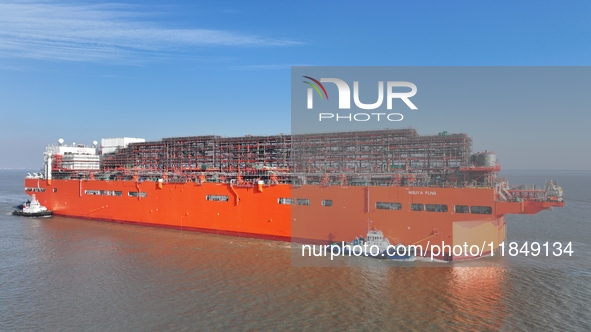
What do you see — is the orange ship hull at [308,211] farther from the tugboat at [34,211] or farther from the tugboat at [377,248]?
the tugboat at [34,211]

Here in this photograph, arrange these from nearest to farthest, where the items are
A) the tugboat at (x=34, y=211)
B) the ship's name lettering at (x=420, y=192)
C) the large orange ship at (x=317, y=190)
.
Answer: the large orange ship at (x=317, y=190)
the ship's name lettering at (x=420, y=192)
the tugboat at (x=34, y=211)

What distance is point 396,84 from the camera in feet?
60.8

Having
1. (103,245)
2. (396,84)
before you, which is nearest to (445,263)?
(396,84)

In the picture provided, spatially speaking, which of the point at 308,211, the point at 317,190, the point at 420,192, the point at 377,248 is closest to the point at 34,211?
the point at 308,211

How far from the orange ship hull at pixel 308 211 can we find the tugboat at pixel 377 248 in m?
0.54

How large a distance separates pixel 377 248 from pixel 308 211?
15.3 ft

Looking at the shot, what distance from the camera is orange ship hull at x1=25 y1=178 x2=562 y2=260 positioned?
18750 mm

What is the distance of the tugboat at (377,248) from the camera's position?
18978mm

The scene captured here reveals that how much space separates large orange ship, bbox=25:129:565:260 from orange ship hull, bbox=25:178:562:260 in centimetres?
5

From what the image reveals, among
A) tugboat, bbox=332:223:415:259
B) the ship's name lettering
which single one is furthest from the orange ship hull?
tugboat, bbox=332:223:415:259

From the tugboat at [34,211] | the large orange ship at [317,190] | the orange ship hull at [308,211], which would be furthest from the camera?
the tugboat at [34,211]

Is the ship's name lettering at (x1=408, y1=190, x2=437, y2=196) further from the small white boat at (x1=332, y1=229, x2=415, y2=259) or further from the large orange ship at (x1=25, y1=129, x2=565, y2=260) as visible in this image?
the small white boat at (x1=332, y1=229, x2=415, y2=259)

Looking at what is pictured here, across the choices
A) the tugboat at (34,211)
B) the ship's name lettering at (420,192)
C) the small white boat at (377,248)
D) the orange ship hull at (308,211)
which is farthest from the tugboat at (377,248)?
the tugboat at (34,211)

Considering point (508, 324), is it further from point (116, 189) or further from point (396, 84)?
point (116, 189)
